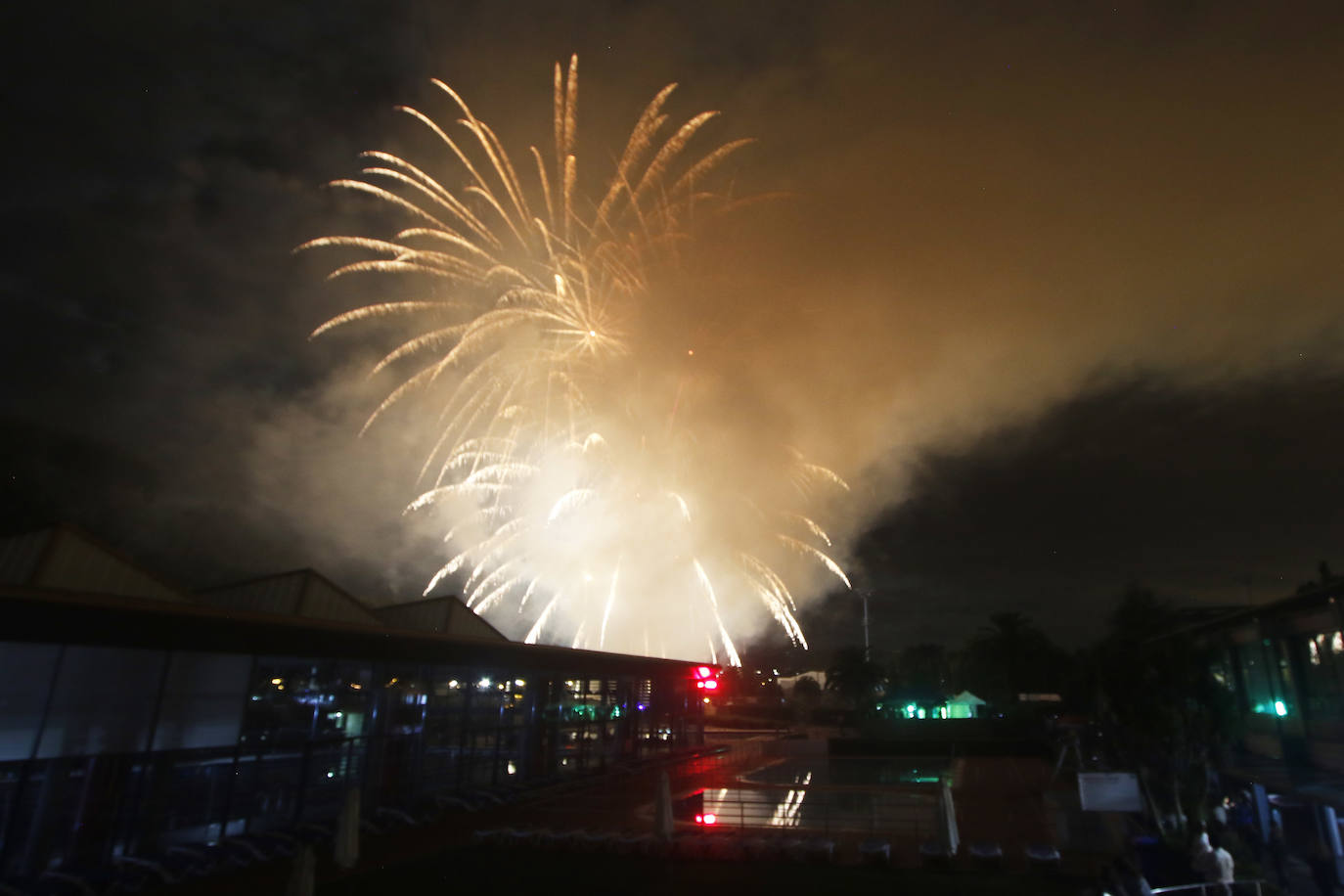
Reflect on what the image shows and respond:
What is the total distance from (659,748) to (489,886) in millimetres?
24808

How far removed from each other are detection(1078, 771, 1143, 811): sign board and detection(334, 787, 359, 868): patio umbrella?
1380 centimetres

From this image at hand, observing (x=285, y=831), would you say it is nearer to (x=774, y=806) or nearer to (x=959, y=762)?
(x=774, y=806)

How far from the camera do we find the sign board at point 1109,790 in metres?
13.7

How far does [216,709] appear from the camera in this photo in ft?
55.1

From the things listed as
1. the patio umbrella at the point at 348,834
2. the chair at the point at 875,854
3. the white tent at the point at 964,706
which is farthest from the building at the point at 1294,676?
the white tent at the point at 964,706

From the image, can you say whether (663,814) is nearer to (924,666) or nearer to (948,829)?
(948,829)

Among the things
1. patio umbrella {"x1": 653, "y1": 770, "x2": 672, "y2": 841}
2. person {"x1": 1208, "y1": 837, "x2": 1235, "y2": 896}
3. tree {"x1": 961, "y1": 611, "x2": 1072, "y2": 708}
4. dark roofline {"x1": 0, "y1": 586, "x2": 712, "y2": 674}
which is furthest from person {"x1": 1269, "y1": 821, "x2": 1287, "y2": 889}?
tree {"x1": 961, "y1": 611, "x2": 1072, "y2": 708}

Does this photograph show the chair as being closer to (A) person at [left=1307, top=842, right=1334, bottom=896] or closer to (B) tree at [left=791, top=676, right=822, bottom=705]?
(A) person at [left=1307, top=842, right=1334, bottom=896]

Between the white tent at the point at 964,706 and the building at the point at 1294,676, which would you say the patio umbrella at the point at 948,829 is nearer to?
the building at the point at 1294,676

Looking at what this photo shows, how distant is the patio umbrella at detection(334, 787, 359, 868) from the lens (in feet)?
51.3

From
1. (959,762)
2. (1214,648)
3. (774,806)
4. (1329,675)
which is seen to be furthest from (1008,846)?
(959,762)

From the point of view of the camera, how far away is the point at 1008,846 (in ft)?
56.7

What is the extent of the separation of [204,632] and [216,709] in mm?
2073

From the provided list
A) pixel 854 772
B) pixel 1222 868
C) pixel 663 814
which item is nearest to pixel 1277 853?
pixel 1222 868
